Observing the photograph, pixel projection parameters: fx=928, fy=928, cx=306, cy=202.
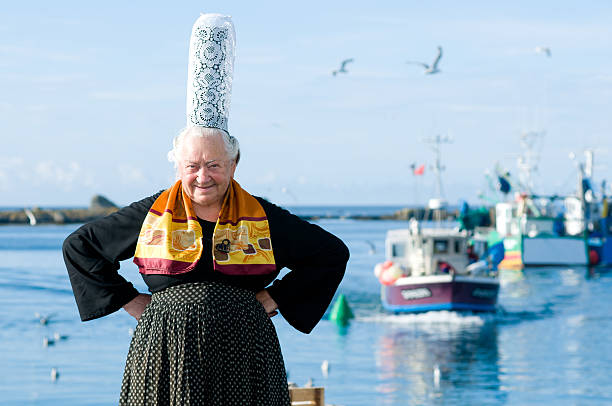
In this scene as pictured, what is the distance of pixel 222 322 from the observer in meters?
3.09

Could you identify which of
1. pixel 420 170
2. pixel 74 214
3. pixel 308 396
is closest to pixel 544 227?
pixel 420 170

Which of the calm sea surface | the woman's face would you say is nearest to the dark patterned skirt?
the woman's face

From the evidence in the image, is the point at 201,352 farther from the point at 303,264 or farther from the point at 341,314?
the point at 341,314

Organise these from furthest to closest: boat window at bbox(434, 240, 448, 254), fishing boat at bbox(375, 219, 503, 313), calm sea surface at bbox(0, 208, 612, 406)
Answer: boat window at bbox(434, 240, 448, 254), fishing boat at bbox(375, 219, 503, 313), calm sea surface at bbox(0, 208, 612, 406)

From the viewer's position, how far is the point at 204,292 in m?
3.12

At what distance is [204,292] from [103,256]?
1.27ft

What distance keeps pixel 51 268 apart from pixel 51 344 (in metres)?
28.5

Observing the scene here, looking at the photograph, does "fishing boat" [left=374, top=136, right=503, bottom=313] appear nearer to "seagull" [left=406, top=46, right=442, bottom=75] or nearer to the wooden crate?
"seagull" [left=406, top=46, right=442, bottom=75]

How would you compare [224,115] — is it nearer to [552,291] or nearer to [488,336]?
[488,336]

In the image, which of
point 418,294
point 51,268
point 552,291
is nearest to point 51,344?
point 418,294

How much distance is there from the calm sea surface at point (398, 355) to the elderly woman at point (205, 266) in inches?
518

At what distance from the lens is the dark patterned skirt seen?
9.97ft

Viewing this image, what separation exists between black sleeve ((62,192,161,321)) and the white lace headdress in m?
0.35

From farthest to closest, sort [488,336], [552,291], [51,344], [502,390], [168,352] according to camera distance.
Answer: [552,291] < [488,336] < [51,344] < [502,390] < [168,352]
